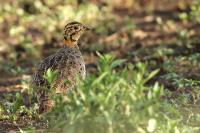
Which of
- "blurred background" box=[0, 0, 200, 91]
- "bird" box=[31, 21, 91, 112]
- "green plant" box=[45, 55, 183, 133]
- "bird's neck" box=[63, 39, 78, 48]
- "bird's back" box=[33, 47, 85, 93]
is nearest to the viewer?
"green plant" box=[45, 55, 183, 133]

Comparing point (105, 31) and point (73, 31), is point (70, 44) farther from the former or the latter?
point (105, 31)

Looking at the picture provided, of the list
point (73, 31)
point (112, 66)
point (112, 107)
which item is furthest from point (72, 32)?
point (112, 107)

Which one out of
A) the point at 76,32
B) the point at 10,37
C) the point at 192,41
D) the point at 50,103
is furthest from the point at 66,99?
the point at 10,37

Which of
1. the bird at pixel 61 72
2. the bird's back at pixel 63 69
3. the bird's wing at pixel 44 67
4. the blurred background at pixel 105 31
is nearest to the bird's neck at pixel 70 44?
the bird at pixel 61 72

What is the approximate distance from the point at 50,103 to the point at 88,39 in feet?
18.0

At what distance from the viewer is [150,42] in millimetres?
11680

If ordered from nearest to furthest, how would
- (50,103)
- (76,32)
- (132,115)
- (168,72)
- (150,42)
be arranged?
1. (132,115)
2. (50,103)
3. (76,32)
4. (168,72)
5. (150,42)

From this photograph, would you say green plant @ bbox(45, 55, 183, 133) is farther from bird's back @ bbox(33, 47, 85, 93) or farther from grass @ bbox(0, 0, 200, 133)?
bird's back @ bbox(33, 47, 85, 93)

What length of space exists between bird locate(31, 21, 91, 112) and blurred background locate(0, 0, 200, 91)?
2.11m

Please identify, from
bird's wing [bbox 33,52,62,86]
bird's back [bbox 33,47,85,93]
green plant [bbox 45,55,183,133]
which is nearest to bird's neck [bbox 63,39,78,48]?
bird's back [bbox 33,47,85,93]

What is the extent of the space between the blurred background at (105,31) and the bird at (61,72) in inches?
82.9

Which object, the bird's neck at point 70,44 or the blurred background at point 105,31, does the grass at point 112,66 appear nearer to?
the blurred background at point 105,31

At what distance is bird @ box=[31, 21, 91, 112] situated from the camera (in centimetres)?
678

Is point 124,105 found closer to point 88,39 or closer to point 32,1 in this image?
point 88,39
